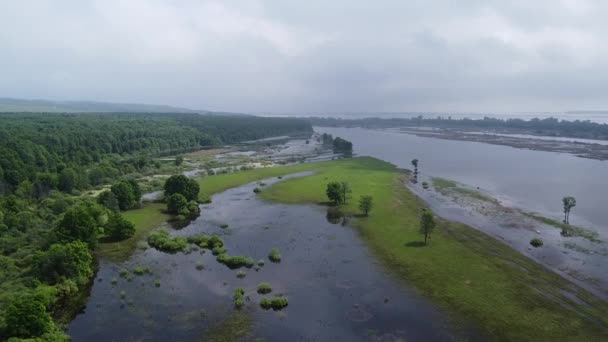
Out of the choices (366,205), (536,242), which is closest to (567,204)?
(536,242)

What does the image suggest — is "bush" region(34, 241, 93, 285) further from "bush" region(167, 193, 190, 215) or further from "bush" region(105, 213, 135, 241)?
"bush" region(167, 193, 190, 215)

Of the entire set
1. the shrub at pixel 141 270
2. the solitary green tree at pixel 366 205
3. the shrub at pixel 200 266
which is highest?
the solitary green tree at pixel 366 205

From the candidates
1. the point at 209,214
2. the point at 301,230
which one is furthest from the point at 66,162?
the point at 301,230

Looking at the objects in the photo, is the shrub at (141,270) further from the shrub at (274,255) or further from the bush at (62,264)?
the shrub at (274,255)

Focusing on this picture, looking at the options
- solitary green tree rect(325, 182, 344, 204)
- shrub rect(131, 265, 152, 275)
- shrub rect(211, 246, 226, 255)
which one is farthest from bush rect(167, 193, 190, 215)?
solitary green tree rect(325, 182, 344, 204)

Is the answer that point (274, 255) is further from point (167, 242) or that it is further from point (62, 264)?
point (62, 264)

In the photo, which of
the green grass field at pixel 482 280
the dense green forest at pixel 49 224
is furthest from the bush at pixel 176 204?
the green grass field at pixel 482 280
